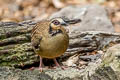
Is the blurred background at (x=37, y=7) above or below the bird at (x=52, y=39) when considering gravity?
above

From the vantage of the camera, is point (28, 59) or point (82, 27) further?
point (82, 27)

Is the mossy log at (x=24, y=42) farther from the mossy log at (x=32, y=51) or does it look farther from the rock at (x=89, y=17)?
the rock at (x=89, y=17)

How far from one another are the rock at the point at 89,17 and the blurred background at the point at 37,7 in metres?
2.15

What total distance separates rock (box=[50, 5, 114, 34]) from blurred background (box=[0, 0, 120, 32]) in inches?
84.7

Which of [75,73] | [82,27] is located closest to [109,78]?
[75,73]

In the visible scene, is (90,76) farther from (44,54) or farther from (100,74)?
(44,54)

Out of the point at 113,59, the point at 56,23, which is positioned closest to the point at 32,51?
the point at 56,23

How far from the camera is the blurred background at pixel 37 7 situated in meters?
12.1

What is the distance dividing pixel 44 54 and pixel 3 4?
735 centimetres

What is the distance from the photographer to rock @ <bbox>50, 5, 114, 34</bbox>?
335 inches

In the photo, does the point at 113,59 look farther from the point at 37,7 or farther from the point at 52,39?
the point at 37,7

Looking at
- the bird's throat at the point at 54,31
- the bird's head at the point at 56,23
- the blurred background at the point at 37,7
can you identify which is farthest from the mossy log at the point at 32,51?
the blurred background at the point at 37,7

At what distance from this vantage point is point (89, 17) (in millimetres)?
9234

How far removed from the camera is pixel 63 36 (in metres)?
5.92
